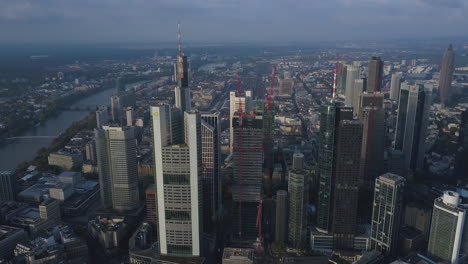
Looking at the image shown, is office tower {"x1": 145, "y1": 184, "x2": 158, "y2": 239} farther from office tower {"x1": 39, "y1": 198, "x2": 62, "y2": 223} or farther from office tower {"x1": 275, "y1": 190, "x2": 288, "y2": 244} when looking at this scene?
office tower {"x1": 275, "y1": 190, "x2": 288, "y2": 244}

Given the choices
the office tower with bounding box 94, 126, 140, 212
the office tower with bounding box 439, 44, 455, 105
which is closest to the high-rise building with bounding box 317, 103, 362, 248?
the office tower with bounding box 94, 126, 140, 212

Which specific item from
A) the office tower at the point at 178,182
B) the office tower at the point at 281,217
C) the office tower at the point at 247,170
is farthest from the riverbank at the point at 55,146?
the office tower at the point at 281,217

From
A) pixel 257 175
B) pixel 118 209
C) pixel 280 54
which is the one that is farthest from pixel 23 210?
pixel 280 54

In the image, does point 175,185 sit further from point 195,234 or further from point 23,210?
point 23,210

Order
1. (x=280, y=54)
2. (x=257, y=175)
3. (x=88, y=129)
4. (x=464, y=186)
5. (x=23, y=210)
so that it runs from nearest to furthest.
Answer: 1. (x=257, y=175)
2. (x=23, y=210)
3. (x=464, y=186)
4. (x=88, y=129)
5. (x=280, y=54)

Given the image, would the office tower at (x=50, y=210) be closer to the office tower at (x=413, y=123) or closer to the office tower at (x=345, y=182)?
the office tower at (x=345, y=182)

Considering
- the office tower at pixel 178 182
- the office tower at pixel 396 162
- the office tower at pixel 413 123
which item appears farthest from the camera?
the office tower at pixel 413 123

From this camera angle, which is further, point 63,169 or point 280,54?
point 280,54

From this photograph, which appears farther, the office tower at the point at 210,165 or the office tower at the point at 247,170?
the office tower at the point at 247,170
